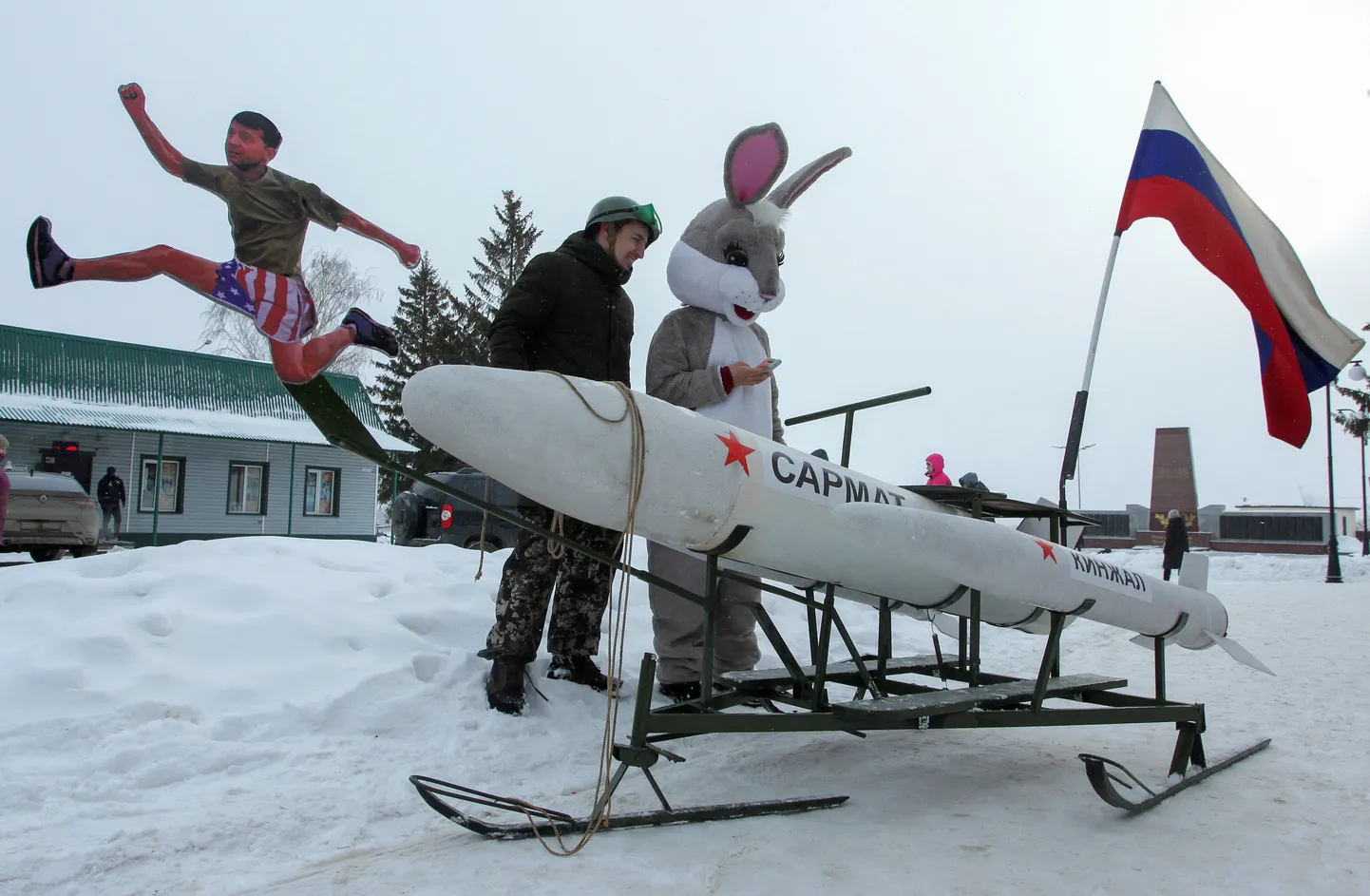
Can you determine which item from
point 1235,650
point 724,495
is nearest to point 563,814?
point 724,495

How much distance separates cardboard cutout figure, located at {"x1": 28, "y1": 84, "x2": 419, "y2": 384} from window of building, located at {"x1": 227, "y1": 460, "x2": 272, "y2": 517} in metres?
16.3

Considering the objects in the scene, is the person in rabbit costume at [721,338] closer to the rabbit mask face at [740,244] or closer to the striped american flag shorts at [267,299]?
the rabbit mask face at [740,244]

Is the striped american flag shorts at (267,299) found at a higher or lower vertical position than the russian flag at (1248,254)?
lower

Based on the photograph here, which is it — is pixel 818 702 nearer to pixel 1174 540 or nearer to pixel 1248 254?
pixel 1248 254

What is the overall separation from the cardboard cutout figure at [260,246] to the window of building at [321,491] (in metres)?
16.5

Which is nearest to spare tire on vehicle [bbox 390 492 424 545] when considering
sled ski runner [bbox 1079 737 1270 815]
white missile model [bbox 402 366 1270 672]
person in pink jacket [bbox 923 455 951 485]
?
person in pink jacket [bbox 923 455 951 485]

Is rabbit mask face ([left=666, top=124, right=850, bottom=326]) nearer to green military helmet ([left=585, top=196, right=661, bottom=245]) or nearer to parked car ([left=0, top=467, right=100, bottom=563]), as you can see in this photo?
green military helmet ([left=585, top=196, right=661, bottom=245])

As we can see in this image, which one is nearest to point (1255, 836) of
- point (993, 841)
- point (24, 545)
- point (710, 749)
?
point (993, 841)

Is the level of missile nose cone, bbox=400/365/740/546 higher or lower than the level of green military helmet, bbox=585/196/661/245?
lower

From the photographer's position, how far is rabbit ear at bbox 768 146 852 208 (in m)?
4.84

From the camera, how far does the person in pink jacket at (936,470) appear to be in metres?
8.96

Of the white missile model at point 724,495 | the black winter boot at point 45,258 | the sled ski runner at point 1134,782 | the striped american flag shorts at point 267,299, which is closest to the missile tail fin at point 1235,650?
the sled ski runner at point 1134,782

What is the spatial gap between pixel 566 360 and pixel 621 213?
0.75 metres

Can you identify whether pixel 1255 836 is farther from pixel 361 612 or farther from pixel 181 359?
pixel 181 359
